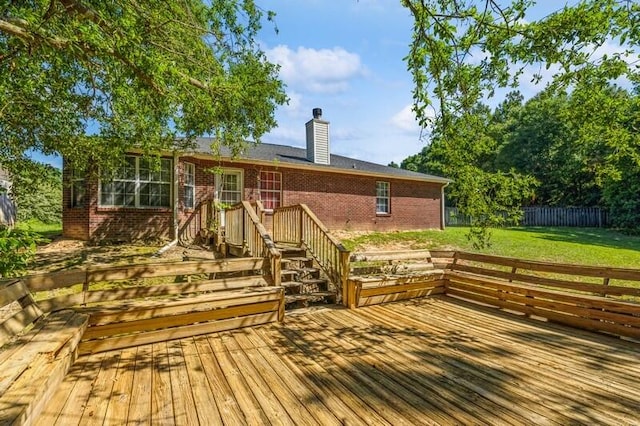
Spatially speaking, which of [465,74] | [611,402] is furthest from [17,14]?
[611,402]

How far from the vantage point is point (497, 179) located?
5.10 metres

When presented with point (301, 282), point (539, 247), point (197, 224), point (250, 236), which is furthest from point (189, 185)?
point (539, 247)

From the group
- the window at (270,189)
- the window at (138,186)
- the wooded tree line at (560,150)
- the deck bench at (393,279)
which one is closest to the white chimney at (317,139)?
the window at (270,189)

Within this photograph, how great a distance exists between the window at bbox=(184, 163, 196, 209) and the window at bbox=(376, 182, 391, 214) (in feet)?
27.0

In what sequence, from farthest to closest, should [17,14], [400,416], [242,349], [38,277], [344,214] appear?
1. [344,214]
2. [17,14]
3. [242,349]
4. [38,277]
5. [400,416]

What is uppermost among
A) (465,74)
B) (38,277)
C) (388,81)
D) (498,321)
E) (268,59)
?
(268,59)

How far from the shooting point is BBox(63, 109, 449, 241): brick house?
32.6ft

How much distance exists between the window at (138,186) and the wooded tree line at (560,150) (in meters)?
8.31

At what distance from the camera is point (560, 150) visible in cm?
2531

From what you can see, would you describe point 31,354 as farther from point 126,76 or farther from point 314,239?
point 314,239

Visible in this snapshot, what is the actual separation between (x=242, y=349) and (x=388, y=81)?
4.52 meters

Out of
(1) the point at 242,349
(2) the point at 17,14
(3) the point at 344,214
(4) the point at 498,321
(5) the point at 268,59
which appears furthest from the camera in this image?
(3) the point at 344,214

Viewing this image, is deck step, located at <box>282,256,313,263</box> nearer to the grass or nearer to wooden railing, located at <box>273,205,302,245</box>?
wooden railing, located at <box>273,205,302,245</box>

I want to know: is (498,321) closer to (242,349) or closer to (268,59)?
(242,349)
